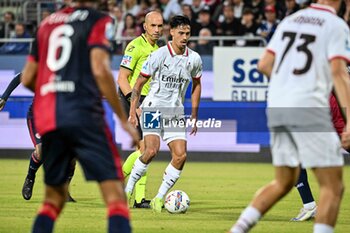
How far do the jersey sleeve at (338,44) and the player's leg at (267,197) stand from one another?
0.93 meters

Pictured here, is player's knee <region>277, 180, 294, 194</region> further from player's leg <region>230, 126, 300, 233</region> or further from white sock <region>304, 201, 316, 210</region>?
white sock <region>304, 201, 316, 210</region>

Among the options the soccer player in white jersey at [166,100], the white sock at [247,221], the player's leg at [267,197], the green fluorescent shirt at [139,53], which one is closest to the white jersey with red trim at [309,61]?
the player's leg at [267,197]

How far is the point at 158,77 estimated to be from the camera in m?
12.1

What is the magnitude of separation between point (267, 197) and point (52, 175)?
5.56ft

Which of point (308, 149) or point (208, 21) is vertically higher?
point (308, 149)

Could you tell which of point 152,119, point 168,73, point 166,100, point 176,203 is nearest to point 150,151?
point 152,119

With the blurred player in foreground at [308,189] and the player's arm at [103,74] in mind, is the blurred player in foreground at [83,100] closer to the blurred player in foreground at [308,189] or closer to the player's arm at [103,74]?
the player's arm at [103,74]

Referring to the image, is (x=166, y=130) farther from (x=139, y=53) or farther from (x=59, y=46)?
(x=59, y=46)

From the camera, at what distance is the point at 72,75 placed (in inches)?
272

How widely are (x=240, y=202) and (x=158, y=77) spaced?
2130mm

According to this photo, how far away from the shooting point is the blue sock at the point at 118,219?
6730mm

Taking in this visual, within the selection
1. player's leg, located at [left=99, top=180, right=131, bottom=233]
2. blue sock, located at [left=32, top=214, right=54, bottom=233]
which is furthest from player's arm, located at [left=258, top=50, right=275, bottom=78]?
blue sock, located at [left=32, top=214, right=54, bottom=233]

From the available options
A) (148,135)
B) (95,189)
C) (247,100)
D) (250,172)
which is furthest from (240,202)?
(247,100)

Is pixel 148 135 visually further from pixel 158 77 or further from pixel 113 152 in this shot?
pixel 113 152
